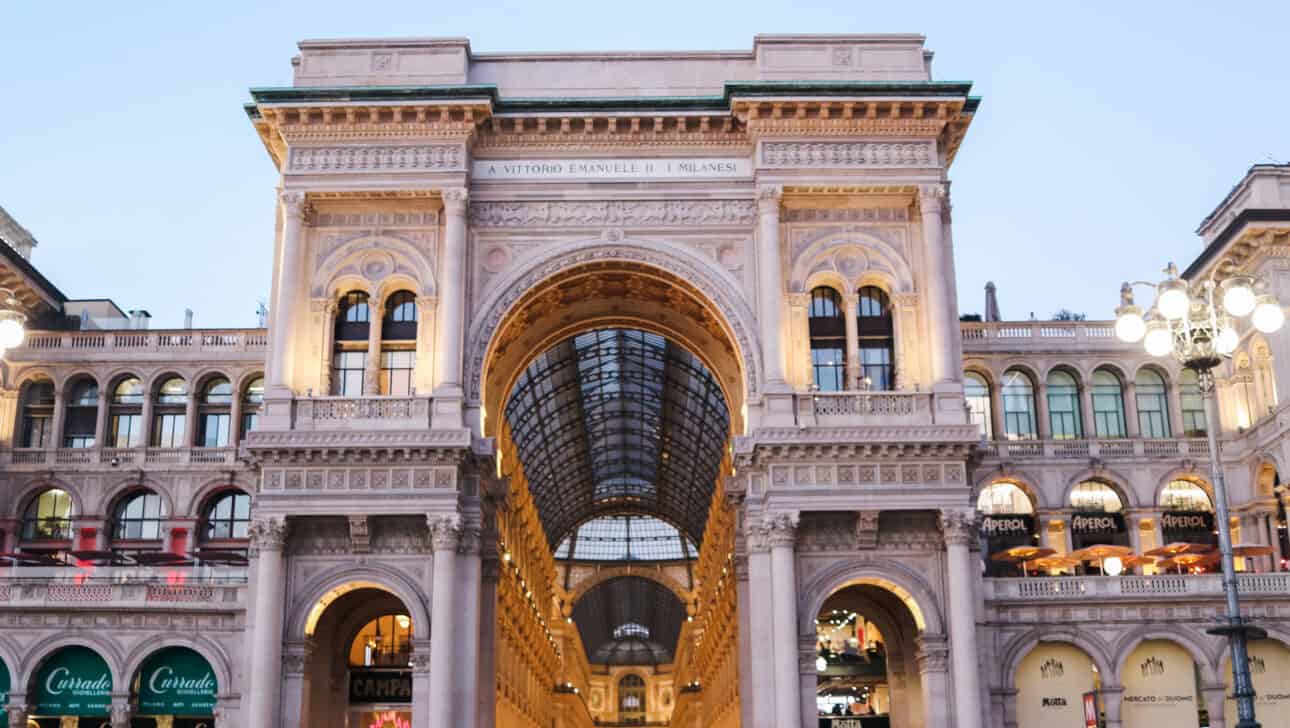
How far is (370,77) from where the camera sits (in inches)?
1890

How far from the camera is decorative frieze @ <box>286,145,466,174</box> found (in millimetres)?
46188

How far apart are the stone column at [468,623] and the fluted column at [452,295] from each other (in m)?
5.21

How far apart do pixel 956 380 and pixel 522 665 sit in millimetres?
34498

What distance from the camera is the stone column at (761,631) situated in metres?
42.3

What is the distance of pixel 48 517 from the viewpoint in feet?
193

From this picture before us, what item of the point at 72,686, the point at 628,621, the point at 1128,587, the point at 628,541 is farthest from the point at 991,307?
the point at 628,621

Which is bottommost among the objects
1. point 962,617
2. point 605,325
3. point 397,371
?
point 962,617

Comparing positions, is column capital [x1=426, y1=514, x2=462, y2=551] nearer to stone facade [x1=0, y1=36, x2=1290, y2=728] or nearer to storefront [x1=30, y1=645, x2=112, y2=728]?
stone facade [x1=0, y1=36, x2=1290, y2=728]

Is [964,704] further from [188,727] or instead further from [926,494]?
[188,727]

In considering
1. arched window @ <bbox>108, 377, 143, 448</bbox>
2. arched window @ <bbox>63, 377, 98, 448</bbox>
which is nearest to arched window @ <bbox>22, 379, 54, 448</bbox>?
arched window @ <bbox>63, 377, 98, 448</bbox>

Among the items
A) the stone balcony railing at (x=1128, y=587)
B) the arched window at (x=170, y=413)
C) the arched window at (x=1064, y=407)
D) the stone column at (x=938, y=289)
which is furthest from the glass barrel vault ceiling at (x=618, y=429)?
the stone balcony railing at (x=1128, y=587)

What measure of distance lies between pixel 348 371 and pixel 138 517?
59.2ft

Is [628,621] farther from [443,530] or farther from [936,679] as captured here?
[443,530]

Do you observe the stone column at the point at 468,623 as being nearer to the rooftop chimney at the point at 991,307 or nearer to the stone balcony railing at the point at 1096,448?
the stone balcony railing at the point at 1096,448
